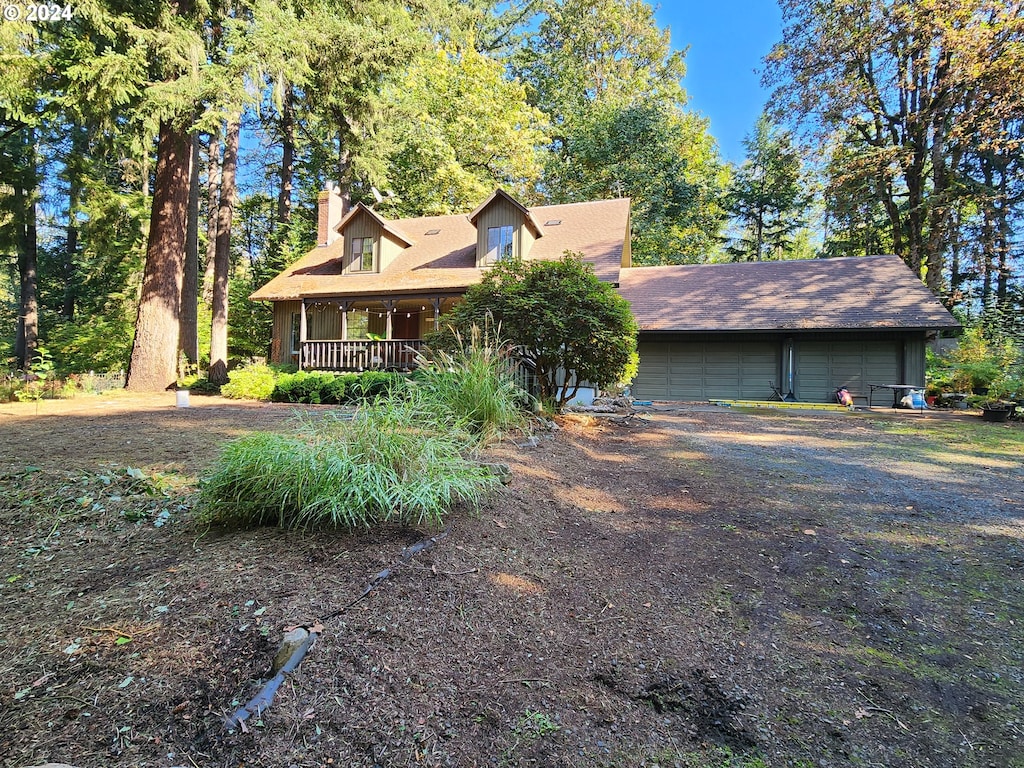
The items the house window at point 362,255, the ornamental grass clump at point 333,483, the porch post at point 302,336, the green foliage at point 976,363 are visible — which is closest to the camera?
the ornamental grass clump at point 333,483

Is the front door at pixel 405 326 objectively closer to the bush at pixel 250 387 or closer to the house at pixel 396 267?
the house at pixel 396 267

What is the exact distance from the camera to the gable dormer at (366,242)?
15.5 metres

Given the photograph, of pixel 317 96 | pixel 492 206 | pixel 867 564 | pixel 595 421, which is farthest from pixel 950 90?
pixel 867 564

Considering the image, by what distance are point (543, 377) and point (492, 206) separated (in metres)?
9.36

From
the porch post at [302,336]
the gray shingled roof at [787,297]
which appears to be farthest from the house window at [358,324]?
the gray shingled roof at [787,297]

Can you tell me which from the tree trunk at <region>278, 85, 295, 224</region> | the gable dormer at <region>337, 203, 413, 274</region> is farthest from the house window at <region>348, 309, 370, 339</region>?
the tree trunk at <region>278, 85, 295, 224</region>

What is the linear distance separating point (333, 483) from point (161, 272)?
1196cm

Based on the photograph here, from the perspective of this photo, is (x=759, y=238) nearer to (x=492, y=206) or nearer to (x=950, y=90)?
(x=950, y=90)

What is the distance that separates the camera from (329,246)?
17859mm

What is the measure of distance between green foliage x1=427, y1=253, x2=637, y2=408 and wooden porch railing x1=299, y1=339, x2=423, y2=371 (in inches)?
279

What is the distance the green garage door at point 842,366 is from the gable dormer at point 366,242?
1305 centimetres

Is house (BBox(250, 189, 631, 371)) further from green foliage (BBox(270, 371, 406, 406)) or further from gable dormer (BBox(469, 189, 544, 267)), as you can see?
green foliage (BBox(270, 371, 406, 406))

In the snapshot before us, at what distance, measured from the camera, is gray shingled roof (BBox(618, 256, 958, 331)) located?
13.6m

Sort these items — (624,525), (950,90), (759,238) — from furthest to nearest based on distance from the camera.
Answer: (759,238), (950,90), (624,525)
